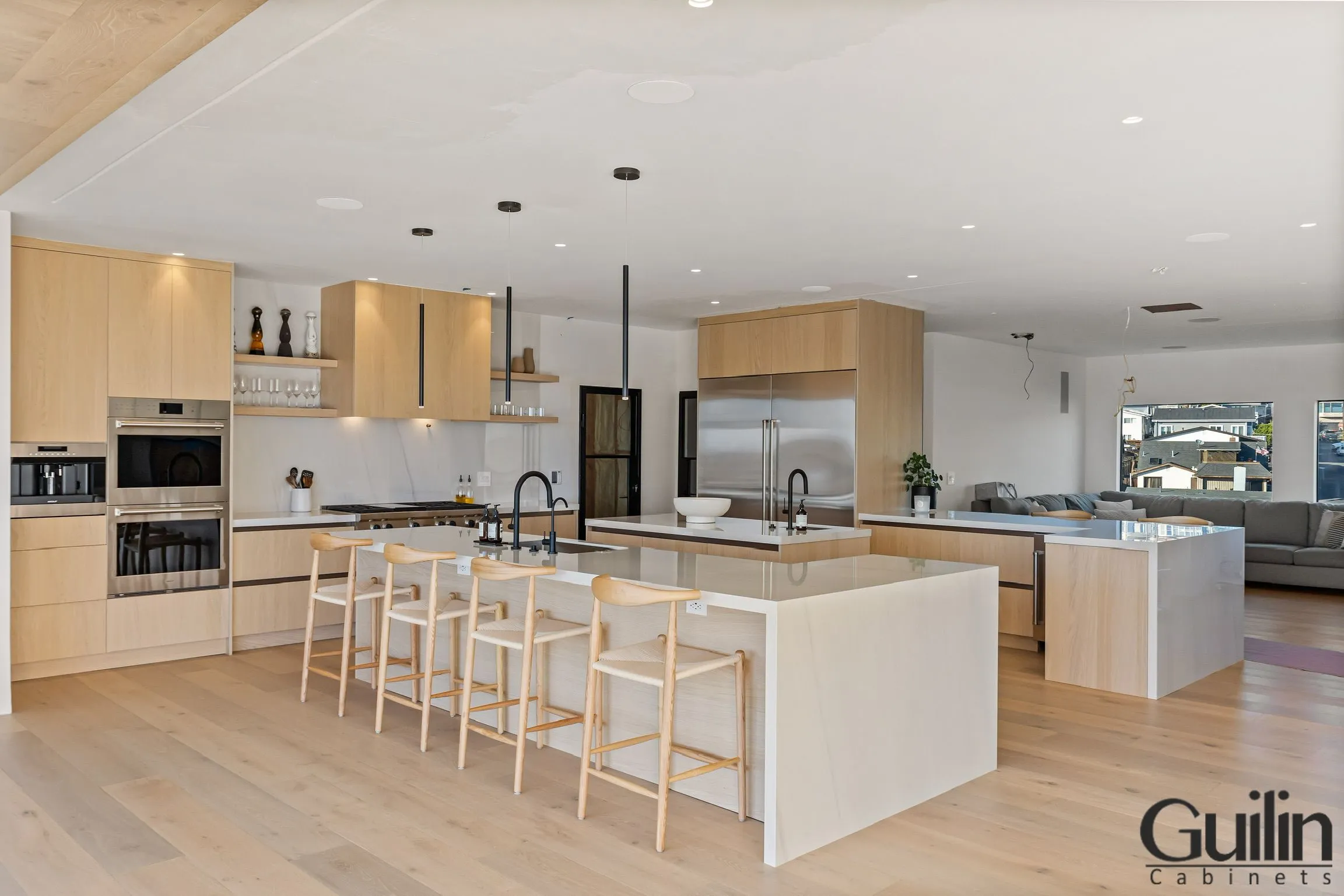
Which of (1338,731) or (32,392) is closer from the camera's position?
(1338,731)

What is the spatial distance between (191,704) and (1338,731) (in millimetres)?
5680

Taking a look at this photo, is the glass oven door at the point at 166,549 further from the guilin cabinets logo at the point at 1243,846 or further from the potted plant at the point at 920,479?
the guilin cabinets logo at the point at 1243,846

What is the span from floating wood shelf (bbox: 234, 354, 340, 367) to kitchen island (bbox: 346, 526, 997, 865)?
9.95 feet

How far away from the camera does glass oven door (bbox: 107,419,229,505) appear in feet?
18.8

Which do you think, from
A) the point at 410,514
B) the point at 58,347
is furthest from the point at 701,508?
the point at 58,347

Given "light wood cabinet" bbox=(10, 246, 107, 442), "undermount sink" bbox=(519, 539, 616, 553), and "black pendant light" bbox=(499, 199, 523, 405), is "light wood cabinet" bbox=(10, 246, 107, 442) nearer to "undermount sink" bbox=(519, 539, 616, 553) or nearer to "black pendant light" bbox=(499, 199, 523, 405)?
"black pendant light" bbox=(499, 199, 523, 405)

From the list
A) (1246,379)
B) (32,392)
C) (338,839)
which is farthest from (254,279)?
(1246,379)

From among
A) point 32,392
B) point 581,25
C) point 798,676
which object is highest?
point 581,25

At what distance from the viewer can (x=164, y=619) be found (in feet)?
19.4

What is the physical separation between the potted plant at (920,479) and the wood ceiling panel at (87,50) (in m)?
6.08

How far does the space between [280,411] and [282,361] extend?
0.36m

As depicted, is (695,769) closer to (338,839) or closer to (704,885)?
(704,885)

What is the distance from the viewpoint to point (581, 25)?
A: 2.62 meters

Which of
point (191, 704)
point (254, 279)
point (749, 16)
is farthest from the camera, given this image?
point (254, 279)
